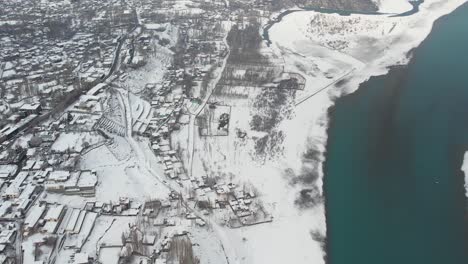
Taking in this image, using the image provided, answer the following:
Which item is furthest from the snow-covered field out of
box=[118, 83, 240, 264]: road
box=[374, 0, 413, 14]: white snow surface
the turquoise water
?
the turquoise water

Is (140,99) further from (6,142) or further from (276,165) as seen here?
(276,165)

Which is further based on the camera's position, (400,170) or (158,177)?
(400,170)

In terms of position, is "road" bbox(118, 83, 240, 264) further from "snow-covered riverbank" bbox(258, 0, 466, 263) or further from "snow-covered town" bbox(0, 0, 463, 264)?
"snow-covered riverbank" bbox(258, 0, 466, 263)

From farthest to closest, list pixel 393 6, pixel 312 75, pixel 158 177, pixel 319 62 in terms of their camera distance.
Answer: pixel 393 6, pixel 319 62, pixel 312 75, pixel 158 177

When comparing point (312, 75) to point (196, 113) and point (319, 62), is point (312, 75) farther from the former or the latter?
point (196, 113)

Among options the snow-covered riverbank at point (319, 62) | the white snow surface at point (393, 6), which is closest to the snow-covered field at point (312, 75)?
the snow-covered riverbank at point (319, 62)

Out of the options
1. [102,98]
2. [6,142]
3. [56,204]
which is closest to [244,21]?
[102,98]

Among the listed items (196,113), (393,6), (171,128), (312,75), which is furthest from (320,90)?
(393,6)
